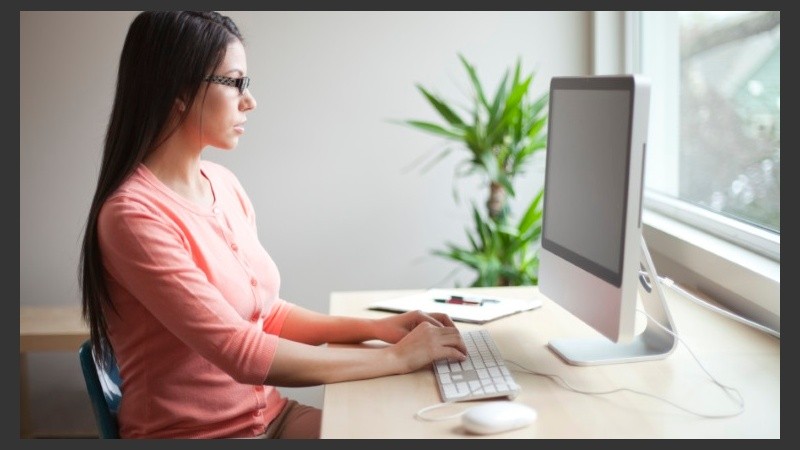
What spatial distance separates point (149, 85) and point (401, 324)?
670 mm

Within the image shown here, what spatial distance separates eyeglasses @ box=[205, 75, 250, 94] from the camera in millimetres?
1844

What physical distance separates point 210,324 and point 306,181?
2.04 metres

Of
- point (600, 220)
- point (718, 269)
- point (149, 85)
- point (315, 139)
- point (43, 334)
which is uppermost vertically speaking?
point (149, 85)

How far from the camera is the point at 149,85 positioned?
1803mm

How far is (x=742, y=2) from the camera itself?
2562 mm

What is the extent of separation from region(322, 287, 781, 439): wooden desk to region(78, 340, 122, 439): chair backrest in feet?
1.44

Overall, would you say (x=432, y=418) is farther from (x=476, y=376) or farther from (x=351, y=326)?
(x=351, y=326)

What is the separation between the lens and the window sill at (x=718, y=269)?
6.37 ft

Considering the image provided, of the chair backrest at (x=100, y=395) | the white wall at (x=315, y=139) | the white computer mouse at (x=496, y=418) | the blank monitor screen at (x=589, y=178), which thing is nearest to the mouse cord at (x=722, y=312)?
the blank monitor screen at (x=589, y=178)

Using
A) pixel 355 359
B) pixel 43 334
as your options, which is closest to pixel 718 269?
pixel 355 359

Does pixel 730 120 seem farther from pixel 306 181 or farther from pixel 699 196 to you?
pixel 306 181

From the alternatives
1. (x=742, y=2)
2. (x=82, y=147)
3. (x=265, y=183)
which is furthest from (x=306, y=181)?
(x=742, y=2)

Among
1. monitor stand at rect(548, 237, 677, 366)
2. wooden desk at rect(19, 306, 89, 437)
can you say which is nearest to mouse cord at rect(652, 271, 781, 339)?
monitor stand at rect(548, 237, 677, 366)

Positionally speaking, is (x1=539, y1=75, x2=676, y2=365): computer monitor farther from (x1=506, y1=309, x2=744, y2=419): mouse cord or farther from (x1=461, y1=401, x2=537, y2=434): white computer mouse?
(x1=461, y1=401, x2=537, y2=434): white computer mouse
